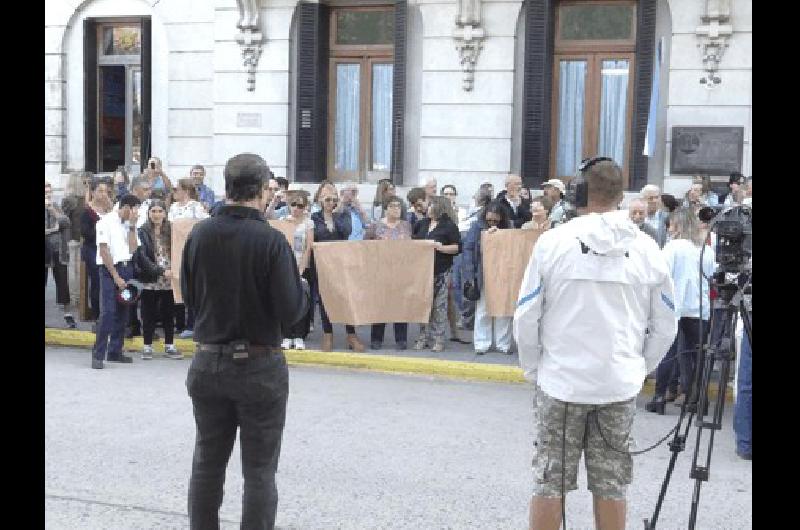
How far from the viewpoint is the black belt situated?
5.10m

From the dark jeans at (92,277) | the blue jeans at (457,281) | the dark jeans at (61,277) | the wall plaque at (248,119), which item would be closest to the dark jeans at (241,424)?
the dark jeans at (92,277)

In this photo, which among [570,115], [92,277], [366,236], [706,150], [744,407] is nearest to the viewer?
[744,407]

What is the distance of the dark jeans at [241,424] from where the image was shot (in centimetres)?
512

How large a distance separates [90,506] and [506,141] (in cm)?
1145

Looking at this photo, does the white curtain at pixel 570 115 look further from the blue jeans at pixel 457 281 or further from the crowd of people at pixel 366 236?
the blue jeans at pixel 457 281

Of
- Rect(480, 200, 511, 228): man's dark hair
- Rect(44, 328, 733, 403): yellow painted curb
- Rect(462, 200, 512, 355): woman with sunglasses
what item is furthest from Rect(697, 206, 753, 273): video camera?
Rect(480, 200, 511, 228): man's dark hair

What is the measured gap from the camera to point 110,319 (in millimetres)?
11234

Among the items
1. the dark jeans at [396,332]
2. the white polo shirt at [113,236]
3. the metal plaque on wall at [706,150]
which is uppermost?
the metal plaque on wall at [706,150]

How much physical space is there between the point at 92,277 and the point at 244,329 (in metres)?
8.48

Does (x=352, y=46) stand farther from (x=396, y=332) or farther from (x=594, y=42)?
(x=396, y=332)

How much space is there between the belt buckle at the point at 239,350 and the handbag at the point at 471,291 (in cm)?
702

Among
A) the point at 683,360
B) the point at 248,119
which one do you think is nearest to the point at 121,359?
the point at 683,360

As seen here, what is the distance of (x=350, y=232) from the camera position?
12.6m

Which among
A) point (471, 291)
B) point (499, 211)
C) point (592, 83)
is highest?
point (592, 83)
